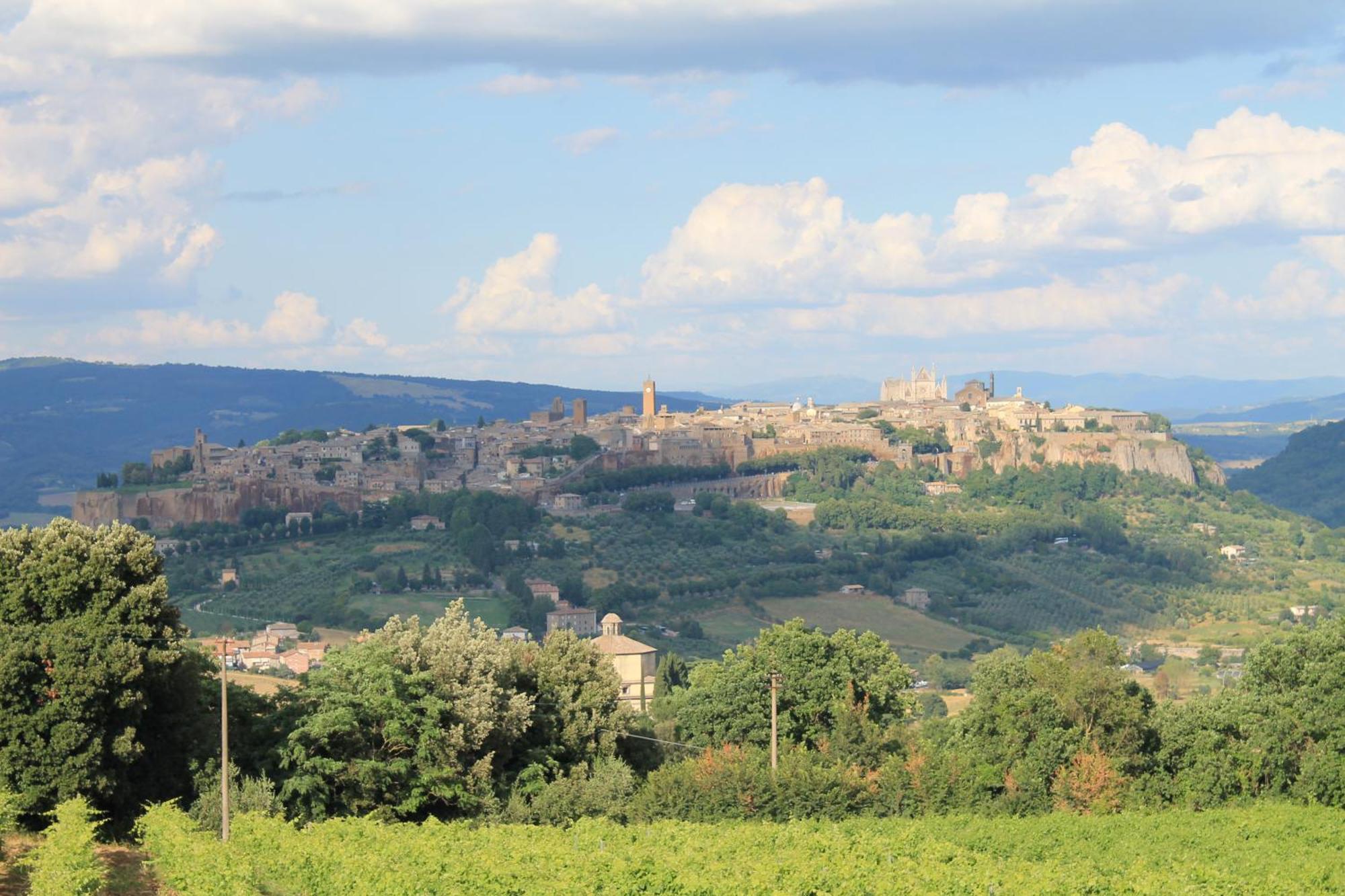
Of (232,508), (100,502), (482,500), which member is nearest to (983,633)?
(482,500)

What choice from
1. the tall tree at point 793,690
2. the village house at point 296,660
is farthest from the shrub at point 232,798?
the village house at point 296,660

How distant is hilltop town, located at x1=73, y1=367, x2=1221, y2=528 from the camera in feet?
405

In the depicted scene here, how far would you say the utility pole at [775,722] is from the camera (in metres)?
34.1

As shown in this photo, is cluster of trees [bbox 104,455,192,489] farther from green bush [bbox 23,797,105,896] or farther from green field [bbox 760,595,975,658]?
green bush [bbox 23,797,105,896]

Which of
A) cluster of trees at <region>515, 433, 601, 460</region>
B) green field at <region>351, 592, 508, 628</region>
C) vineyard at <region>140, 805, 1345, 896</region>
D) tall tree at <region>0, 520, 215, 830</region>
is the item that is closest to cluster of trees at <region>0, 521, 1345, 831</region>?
tall tree at <region>0, 520, 215, 830</region>

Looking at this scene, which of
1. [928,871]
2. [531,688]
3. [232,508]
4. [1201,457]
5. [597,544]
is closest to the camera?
[928,871]

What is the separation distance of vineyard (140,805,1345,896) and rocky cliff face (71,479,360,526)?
3716 inches

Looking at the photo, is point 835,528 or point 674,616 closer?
point 674,616

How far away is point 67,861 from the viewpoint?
21.0m

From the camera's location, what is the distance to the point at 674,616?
316 feet

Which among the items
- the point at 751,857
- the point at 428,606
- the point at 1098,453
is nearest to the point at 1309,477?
the point at 1098,453

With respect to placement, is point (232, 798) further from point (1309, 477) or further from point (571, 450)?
point (1309, 477)

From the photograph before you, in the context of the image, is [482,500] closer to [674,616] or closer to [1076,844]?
[674,616]

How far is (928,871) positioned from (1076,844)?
5916mm
